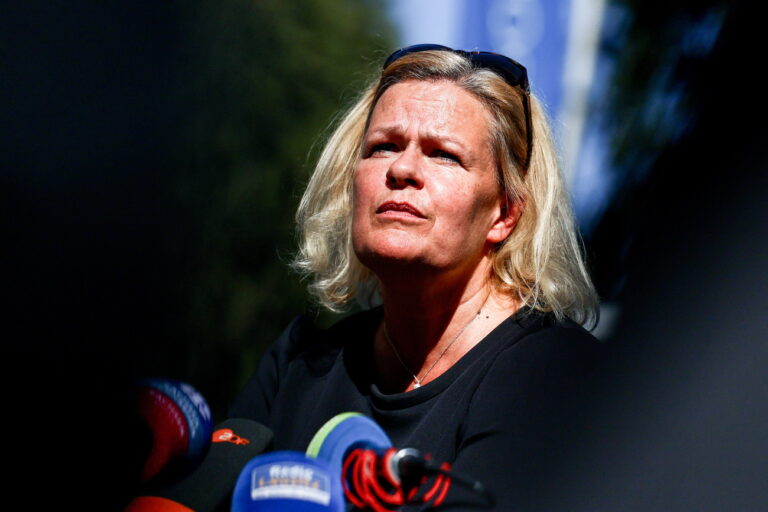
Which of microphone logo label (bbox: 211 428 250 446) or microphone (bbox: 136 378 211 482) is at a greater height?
microphone (bbox: 136 378 211 482)

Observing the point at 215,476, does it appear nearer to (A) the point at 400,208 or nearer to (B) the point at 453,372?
(B) the point at 453,372

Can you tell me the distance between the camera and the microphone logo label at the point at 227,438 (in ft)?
5.18

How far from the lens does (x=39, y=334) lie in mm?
751

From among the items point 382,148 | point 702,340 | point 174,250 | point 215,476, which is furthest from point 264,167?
point 702,340

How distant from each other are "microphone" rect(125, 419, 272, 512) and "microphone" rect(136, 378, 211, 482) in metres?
0.06

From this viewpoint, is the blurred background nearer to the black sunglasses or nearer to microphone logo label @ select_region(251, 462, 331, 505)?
microphone logo label @ select_region(251, 462, 331, 505)

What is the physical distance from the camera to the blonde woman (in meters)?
1.66

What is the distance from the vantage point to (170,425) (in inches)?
42.0

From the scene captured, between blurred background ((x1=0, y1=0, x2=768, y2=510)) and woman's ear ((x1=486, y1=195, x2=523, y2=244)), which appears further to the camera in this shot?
woman's ear ((x1=486, y1=195, x2=523, y2=244))

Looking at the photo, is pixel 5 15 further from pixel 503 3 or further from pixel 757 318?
pixel 503 3

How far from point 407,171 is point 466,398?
1.62ft

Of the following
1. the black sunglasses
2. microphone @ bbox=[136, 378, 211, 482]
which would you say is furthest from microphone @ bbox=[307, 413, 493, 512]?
the black sunglasses

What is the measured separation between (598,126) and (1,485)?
1.78 meters

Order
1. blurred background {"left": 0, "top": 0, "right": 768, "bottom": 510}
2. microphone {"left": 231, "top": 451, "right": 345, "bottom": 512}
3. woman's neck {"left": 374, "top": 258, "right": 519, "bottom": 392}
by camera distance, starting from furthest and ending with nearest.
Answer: woman's neck {"left": 374, "top": 258, "right": 519, "bottom": 392} < microphone {"left": 231, "top": 451, "right": 345, "bottom": 512} < blurred background {"left": 0, "top": 0, "right": 768, "bottom": 510}
